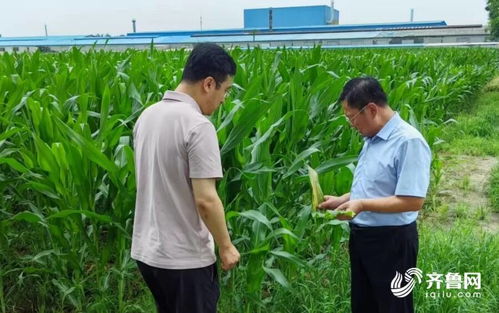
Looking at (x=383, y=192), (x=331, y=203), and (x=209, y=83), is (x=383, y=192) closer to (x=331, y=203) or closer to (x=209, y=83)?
(x=331, y=203)

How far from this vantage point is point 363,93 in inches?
78.4

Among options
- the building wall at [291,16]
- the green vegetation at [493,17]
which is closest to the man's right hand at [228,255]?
the green vegetation at [493,17]

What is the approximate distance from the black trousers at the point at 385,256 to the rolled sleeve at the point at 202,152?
0.86 m

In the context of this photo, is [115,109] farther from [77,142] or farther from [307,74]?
[307,74]

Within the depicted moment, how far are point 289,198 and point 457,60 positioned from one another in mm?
12812

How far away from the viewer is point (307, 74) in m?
4.27

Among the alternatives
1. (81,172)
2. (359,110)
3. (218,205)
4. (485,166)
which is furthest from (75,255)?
(485,166)

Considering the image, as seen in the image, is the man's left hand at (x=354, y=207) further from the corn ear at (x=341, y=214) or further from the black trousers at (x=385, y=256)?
the black trousers at (x=385, y=256)

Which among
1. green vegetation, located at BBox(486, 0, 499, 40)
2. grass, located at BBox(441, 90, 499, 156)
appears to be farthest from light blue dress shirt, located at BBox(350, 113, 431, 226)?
green vegetation, located at BBox(486, 0, 499, 40)

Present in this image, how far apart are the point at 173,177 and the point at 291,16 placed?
62.3 m

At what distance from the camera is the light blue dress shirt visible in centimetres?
195

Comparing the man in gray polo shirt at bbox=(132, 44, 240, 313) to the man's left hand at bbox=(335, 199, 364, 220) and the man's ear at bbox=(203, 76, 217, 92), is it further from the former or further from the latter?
the man's left hand at bbox=(335, 199, 364, 220)

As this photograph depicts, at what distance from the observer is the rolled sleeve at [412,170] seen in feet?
6.37

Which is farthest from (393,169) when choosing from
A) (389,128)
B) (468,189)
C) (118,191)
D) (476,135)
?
(476,135)
